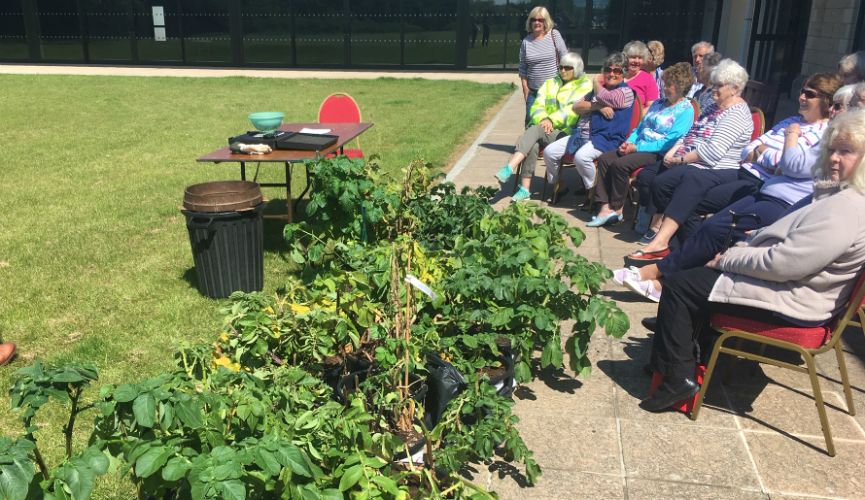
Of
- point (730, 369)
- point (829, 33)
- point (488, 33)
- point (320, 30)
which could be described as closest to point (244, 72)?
point (320, 30)

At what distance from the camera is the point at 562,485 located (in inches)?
118

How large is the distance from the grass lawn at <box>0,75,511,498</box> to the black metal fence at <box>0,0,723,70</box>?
4.48 meters

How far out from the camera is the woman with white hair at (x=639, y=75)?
7297mm

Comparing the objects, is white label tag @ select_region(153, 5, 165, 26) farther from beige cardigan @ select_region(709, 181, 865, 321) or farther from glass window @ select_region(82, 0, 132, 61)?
beige cardigan @ select_region(709, 181, 865, 321)

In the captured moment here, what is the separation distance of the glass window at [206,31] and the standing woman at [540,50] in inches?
662

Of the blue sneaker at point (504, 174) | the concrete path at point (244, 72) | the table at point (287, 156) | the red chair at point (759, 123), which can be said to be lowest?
the blue sneaker at point (504, 174)

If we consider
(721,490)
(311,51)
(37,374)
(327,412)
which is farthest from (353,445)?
(311,51)

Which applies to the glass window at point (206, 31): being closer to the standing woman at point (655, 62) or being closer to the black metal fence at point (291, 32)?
the black metal fence at point (291, 32)

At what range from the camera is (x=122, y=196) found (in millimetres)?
7898

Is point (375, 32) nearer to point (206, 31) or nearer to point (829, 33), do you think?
point (206, 31)

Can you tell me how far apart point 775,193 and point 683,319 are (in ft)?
5.44

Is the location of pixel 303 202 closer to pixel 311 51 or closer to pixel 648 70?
pixel 648 70

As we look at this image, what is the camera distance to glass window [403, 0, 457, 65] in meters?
21.9

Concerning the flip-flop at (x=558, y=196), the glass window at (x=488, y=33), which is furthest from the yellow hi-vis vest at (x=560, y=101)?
the glass window at (x=488, y=33)
